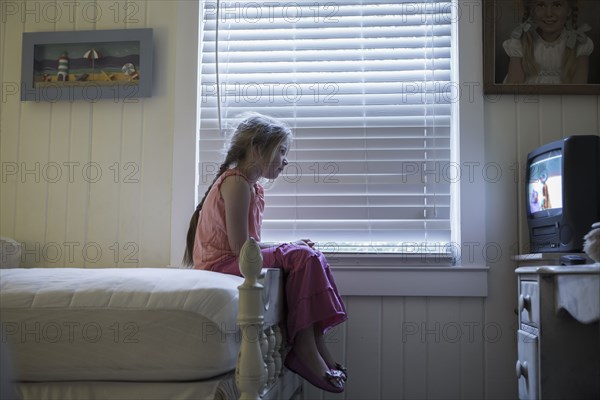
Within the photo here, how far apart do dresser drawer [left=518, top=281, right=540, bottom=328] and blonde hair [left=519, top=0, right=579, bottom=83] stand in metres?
0.96

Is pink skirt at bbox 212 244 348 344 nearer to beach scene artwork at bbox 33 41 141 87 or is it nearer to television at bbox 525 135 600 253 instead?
television at bbox 525 135 600 253

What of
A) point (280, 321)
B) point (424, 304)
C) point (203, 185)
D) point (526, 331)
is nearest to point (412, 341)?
point (424, 304)

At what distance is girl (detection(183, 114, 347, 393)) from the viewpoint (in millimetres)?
1879

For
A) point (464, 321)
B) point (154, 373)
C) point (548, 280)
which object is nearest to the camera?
point (154, 373)

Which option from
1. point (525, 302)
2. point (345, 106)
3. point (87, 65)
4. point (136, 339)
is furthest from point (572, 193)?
point (87, 65)

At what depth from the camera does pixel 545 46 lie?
245 centimetres

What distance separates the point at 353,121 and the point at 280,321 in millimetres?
1003

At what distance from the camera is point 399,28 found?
8.47ft

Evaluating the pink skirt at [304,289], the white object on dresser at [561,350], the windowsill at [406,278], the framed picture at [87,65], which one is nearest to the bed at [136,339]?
the pink skirt at [304,289]

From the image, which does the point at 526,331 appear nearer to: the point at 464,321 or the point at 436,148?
the point at 464,321

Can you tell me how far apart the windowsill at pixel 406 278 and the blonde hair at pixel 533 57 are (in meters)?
0.79

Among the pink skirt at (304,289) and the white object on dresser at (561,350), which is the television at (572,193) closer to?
the white object on dresser at (561,350)

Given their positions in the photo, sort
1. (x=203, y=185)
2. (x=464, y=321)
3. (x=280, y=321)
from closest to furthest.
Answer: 1. (x=280, y=321)
2. (x=464, y=321)
3. (x=203, y=185)

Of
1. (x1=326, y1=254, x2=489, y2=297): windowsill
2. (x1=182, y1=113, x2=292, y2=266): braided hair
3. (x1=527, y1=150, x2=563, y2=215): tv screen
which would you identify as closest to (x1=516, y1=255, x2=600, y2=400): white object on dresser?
(x1=527, y1=150, x2=563, y2=215): tv screen
